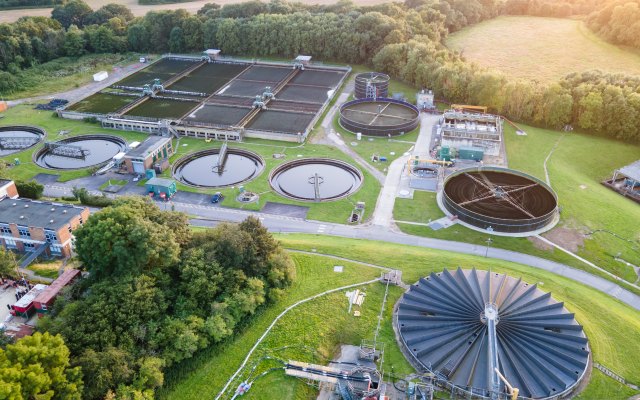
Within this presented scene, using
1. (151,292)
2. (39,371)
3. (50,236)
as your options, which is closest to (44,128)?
(50,236)

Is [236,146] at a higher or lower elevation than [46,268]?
higher

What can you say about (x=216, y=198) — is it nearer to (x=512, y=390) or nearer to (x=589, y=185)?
(x=512, y=390)

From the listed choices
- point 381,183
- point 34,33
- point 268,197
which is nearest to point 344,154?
point 381,183

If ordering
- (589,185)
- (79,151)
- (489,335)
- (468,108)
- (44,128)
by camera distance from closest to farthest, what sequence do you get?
(489,335) → (589,185) → (79,151) → (44,128) → (468,108)

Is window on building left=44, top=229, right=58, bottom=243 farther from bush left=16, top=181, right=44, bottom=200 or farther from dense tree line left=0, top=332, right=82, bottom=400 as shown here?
dense tree line left=0, top=332, right=82, bottom=400

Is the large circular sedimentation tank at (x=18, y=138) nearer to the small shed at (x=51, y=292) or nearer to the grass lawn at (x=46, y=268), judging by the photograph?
the grass lawn at (x=46, y=268)

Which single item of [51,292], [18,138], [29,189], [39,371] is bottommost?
[51,292]

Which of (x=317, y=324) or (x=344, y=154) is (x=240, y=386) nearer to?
(x=317, y=324)
